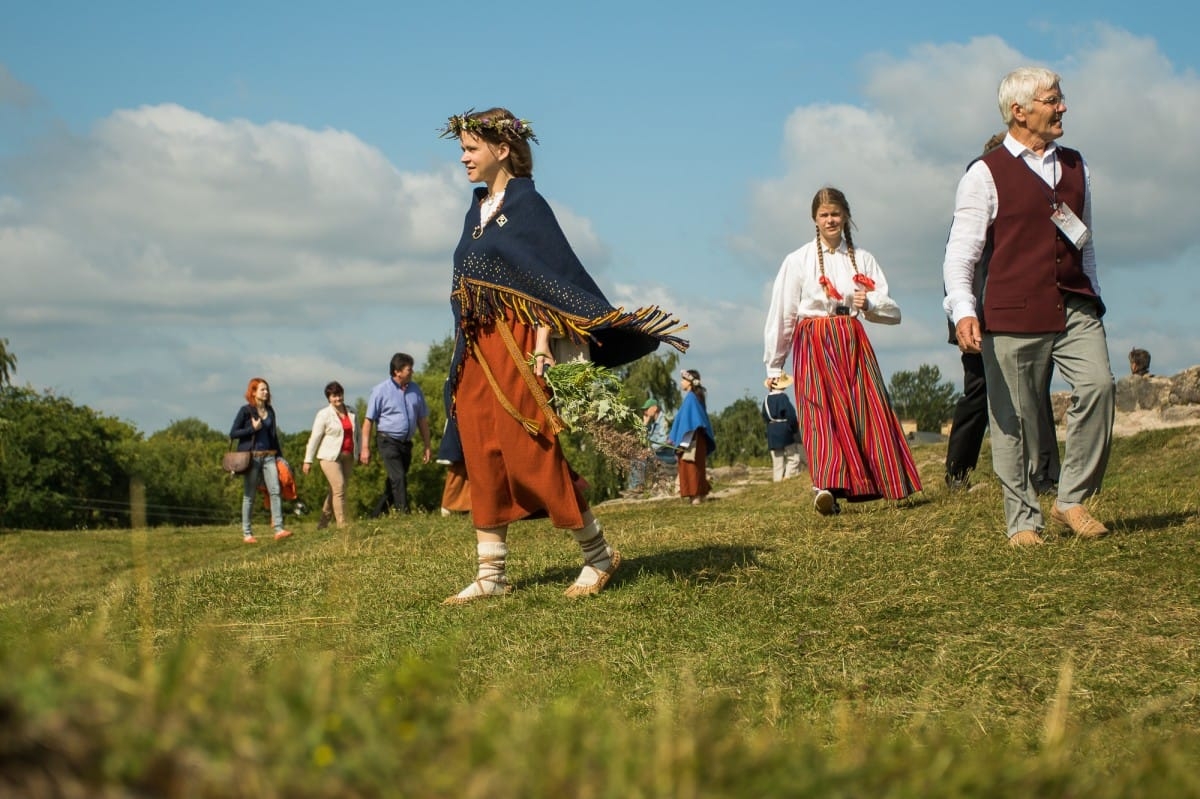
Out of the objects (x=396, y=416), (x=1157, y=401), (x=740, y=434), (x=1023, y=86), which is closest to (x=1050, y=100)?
(x=1023, y=86)

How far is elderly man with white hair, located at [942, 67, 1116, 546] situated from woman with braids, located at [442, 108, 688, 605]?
1.79 m

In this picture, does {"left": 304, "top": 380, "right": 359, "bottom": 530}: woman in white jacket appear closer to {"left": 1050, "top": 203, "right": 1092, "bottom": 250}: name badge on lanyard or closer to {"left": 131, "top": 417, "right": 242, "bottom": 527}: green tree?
{"left": 1050, "top": 203, "right": 1092, "bottom": 250}: name badge on lanyard

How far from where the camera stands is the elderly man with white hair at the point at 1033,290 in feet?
22.7

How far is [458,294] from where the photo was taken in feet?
21.8

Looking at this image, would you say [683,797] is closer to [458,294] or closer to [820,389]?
[458,294]

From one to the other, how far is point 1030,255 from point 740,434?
1220 inches

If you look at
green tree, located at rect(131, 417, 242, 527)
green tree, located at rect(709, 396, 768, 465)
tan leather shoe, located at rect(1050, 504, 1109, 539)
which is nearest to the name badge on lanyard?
tan leather shoe, located at rect(1050, 504, 1109, 539)

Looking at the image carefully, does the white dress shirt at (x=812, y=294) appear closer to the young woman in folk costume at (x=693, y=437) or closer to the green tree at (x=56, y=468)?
the young woman in folk costume at (x=693, y=437)

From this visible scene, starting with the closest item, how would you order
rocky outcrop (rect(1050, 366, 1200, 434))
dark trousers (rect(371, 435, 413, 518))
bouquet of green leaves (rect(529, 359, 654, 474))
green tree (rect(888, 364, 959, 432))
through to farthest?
bouquet of green leaves (rect(529, 359, 654, 474)) → dark trousers (rect(371, 435, 413, 518)) → rocky outcrop (rect(1050, 366, 1200, 434)) → green tree (rect(888, 364, 959, 432))

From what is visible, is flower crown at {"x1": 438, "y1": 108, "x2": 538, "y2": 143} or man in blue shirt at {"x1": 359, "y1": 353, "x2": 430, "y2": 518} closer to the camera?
flower crown at {"x1": 438, "y1": 108, "x2": 538, "y2": 143}

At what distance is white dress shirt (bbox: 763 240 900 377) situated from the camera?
954cm

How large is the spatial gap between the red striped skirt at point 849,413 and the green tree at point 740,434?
27.6 meters

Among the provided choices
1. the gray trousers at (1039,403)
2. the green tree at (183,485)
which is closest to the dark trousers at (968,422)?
the gray trousers at (1039,403)

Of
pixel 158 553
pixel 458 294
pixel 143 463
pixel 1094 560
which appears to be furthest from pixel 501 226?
pixel 143 463
